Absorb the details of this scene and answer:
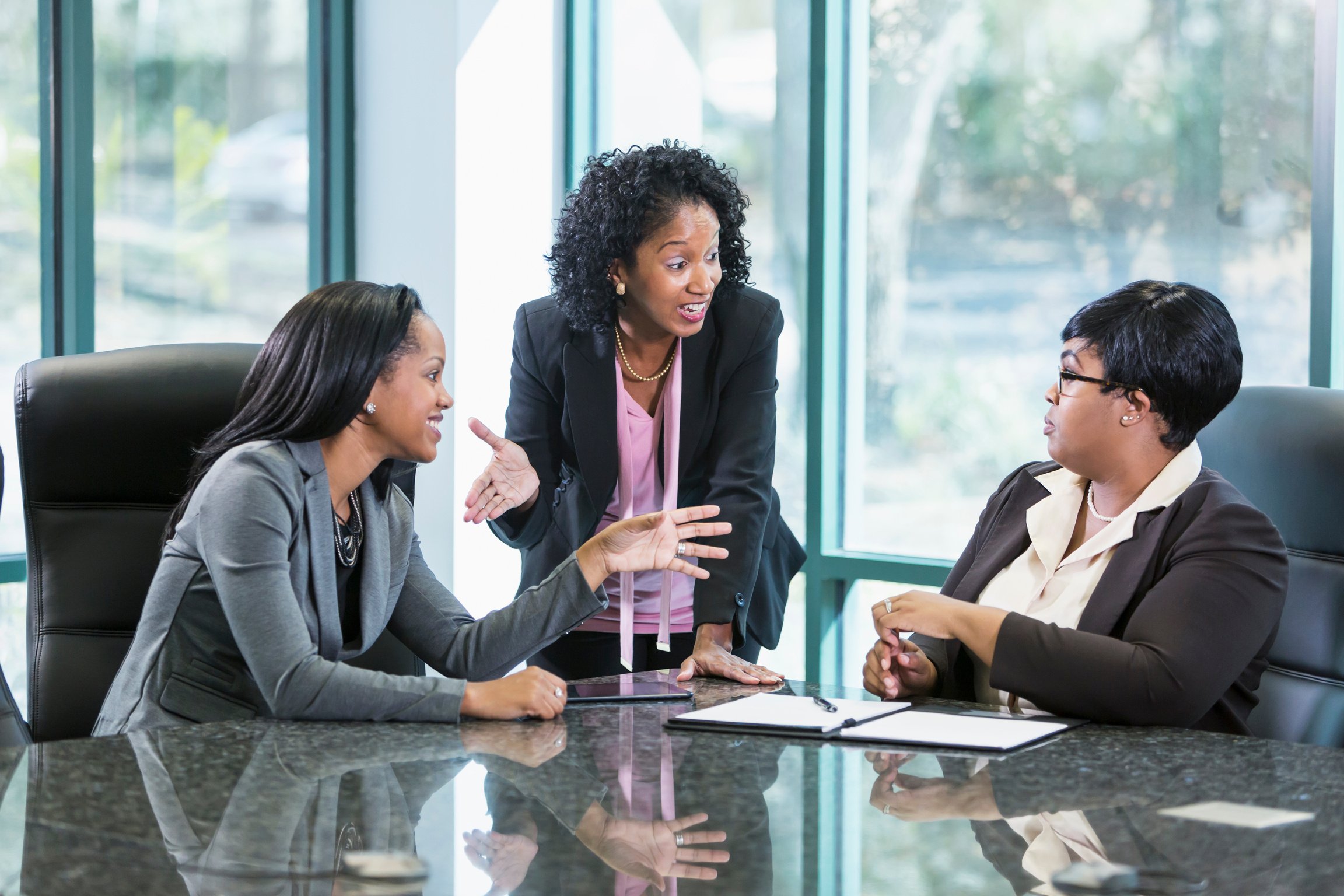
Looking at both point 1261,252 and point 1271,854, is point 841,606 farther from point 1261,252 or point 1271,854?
point 1271,854

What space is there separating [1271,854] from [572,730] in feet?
2.57

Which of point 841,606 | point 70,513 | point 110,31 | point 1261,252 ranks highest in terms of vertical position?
point 110,31

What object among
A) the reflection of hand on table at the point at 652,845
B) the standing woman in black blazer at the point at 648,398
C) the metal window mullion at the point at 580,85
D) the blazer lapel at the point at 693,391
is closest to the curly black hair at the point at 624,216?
the standing woman in black blazer at the point at 648,398

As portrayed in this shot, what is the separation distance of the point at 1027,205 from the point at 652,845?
2.76 meters

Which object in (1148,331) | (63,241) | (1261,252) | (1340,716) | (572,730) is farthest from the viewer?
(63,241)

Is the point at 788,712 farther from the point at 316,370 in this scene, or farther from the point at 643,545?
the point at 316,370

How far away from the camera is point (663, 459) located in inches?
96.9

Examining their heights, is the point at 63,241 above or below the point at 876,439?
above

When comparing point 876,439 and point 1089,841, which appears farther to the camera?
point 876,439

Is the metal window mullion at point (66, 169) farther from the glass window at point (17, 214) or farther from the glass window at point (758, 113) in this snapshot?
the glass window at point (758, 113)

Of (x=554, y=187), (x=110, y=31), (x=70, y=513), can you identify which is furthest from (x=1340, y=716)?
(x=110, y=31)

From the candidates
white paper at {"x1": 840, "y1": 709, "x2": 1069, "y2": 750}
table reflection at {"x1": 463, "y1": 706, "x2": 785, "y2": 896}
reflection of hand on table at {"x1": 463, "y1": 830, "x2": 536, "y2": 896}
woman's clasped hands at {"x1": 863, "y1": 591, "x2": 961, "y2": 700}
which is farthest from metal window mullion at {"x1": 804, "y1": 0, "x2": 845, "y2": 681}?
reflection of hand on table at {"x1": 463, "y1": 830, "x2": 536, "y2": 896}

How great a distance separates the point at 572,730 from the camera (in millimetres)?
1561

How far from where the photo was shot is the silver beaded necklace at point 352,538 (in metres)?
1.86
